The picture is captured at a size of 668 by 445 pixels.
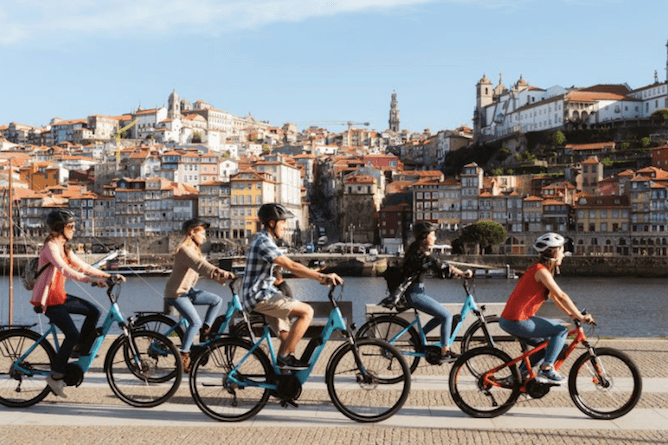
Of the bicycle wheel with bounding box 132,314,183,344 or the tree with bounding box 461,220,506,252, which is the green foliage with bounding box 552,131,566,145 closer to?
the tree with bounding box 461,220,506,252

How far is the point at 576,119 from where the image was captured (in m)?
116

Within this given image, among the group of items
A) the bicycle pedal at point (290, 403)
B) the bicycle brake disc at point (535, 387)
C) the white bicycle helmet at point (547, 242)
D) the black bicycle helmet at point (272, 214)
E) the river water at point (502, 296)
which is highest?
the black bicycle helmet at point (272, 214)

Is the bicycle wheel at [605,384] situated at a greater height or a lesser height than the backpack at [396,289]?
lesser

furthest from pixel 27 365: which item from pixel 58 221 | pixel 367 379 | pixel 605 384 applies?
pixel 605 384

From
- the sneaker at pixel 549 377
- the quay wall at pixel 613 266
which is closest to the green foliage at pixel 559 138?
the quay wall at pixel 613 266

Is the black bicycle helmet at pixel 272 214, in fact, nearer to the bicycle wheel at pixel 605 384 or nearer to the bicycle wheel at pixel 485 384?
the bicycle wheel at pixel 485 384

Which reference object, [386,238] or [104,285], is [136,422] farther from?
[386,238]

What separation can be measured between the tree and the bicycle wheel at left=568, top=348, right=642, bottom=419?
254 feet

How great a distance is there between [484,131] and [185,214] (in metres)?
58.6

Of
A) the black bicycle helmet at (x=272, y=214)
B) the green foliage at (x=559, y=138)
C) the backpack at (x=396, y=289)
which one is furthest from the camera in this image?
the green foliage at (x=559, y=138)

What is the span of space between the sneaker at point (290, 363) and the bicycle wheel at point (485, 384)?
1148mm

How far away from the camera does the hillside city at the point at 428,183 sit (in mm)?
Result: 87625

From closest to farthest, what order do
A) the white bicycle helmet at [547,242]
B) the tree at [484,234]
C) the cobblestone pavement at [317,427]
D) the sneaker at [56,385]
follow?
1. the cobblestone pavement at [317,427]
2. the white bicycle helmet at [547,242]
3. the sneaker at [56,385]
4. the tree at [484,234]

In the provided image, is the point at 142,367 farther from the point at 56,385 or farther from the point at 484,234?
the point at 484,234
